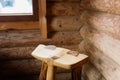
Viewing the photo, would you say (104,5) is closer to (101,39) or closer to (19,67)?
(101,39)

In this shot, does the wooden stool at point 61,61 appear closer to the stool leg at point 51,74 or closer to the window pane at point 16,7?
the stool leg at point 51,74

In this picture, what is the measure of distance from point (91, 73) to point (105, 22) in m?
0.69

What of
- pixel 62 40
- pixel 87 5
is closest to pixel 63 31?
pixel 62 40

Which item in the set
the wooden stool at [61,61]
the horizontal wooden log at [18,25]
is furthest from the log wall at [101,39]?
the horizontal wooden log at [18,25]

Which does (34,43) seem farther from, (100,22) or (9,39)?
(100,22)

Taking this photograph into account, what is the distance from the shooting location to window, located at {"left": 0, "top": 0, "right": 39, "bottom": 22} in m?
2.42

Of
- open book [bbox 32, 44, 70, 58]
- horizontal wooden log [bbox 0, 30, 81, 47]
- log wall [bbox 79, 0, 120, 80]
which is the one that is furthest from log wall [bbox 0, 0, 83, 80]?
open book [bbox 32, 44, 70, 58]

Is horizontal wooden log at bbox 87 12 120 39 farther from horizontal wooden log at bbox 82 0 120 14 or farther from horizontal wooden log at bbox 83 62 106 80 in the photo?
horizontal wooden log at bbox 83 62 106 80

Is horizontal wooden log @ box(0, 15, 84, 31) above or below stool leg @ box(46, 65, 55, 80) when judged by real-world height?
above

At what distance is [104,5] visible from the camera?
189 cm

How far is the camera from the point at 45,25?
7.84 feet

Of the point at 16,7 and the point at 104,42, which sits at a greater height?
the point at 16,7

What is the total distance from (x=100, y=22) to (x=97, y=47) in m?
0.27

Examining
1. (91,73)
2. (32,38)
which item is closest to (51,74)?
(91,73)
